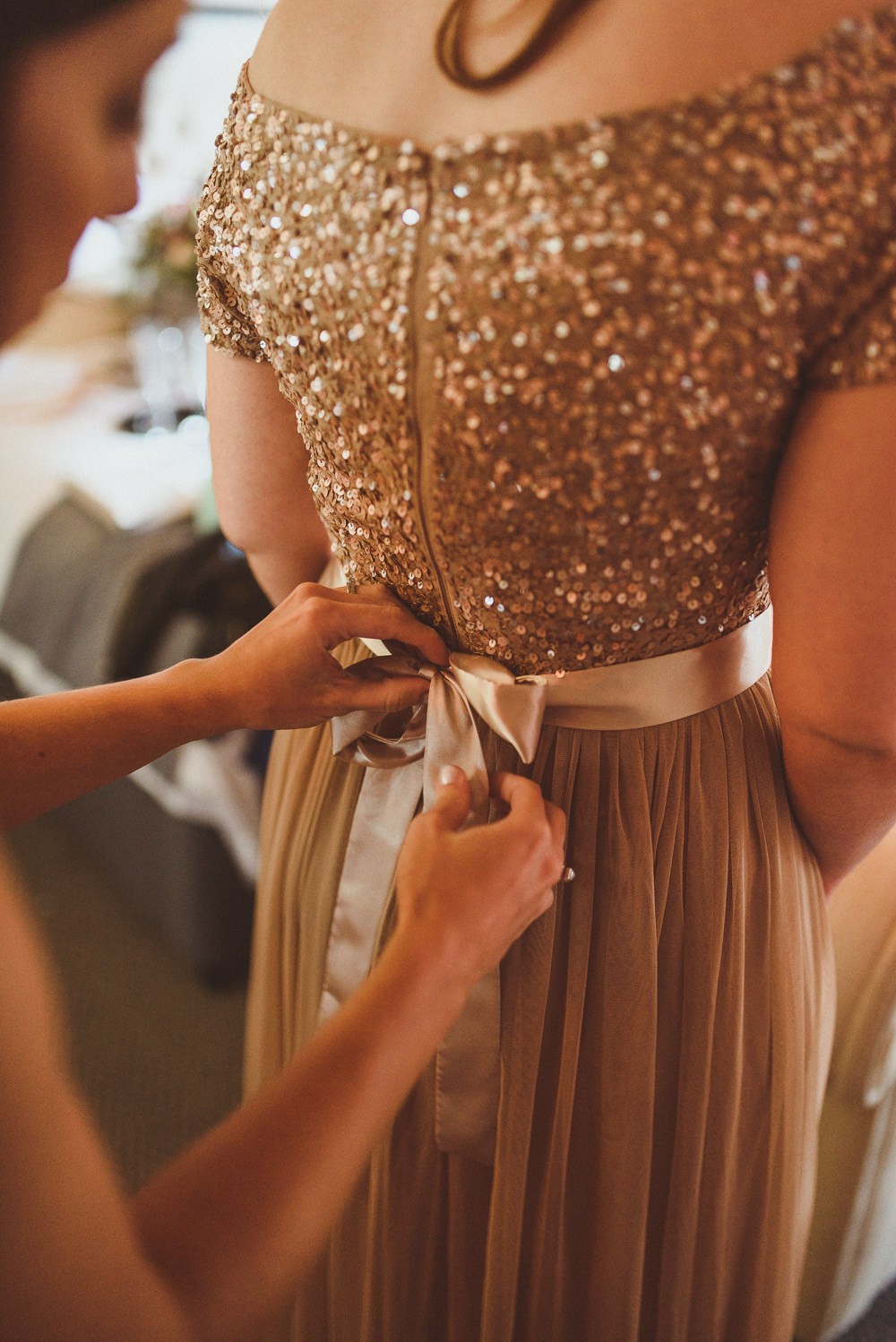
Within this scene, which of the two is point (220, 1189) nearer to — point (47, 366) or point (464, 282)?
point (464, 282)

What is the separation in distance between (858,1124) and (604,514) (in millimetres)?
960

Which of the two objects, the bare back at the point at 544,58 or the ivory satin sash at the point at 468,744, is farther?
the ivory satin sash at the point at 468,744

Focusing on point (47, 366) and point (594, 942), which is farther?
point (47, 366)

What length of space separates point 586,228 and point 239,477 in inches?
17.3

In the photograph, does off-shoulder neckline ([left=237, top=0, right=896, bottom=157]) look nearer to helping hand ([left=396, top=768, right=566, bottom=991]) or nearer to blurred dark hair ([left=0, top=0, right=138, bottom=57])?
blurred dark hair ([left=0, top=0, right=138, bottom=57])

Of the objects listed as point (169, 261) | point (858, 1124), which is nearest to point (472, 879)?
point (858, 1124)

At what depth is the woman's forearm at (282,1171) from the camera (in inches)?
18.6

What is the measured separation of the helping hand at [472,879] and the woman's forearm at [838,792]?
203 mm

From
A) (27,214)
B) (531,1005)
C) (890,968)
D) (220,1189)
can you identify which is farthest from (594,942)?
(27,214)

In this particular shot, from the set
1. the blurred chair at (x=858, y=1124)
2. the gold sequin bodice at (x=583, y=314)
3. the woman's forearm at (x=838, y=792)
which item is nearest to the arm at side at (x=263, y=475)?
the gold sequin bodice at (x=583, y=314)

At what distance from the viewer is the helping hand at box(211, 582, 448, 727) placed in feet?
2.46

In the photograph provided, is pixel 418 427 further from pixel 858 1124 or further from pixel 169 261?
pixel 169 261

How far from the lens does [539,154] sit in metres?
0.55

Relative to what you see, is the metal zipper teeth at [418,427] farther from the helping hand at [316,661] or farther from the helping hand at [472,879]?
the helping hand at [472,879]
